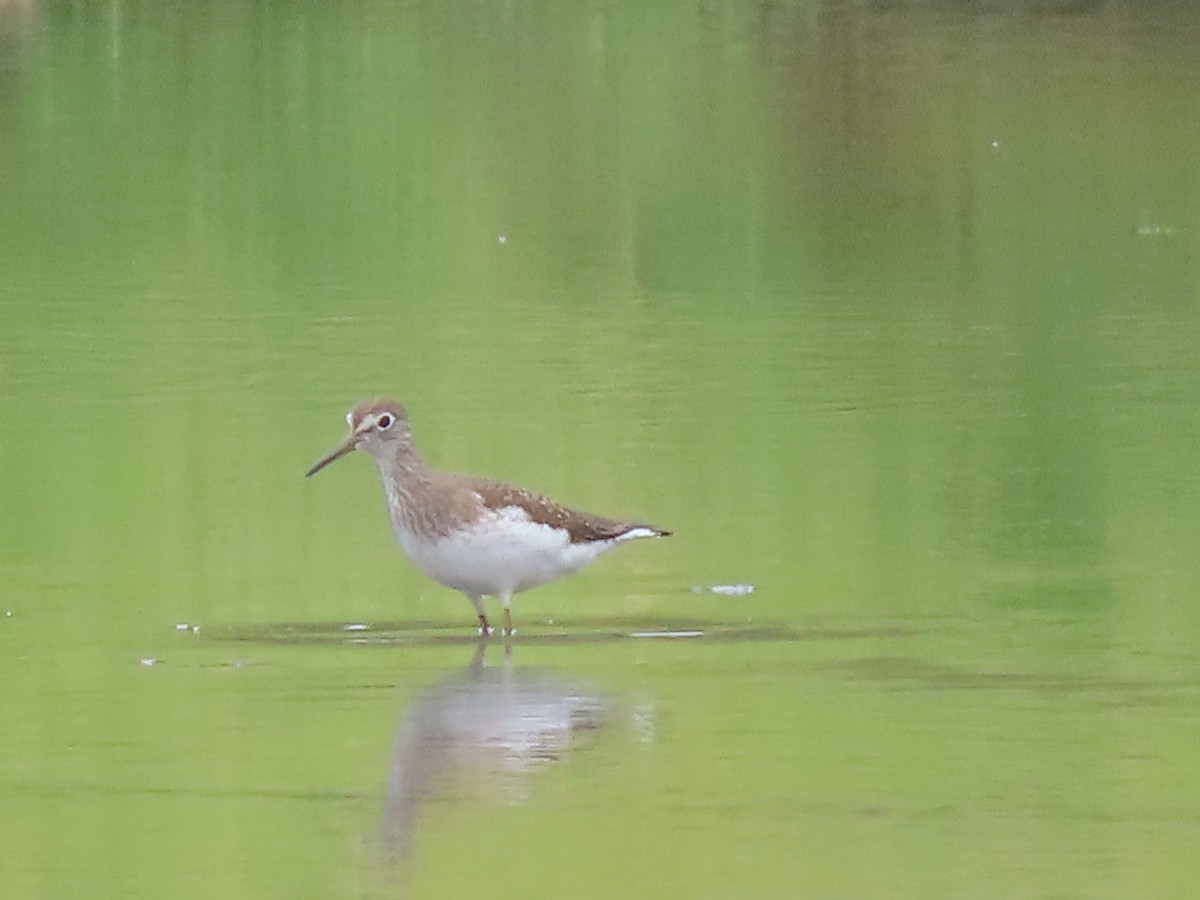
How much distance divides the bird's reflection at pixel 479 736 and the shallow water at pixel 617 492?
0.02m

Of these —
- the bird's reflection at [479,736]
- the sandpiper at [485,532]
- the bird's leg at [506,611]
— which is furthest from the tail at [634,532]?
the bird's reflection at [479,736]

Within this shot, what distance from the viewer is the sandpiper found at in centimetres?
863

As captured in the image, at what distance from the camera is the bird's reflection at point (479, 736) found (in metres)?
6.96

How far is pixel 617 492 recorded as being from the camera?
10.4 m

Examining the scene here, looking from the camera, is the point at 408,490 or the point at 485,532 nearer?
the point at 485,532

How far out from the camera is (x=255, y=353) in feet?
42.8

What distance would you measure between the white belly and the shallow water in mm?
176

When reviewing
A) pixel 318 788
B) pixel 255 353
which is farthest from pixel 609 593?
pixel 255 353

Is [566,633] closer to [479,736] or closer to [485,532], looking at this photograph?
[485,532]

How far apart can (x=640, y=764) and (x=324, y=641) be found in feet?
5.03

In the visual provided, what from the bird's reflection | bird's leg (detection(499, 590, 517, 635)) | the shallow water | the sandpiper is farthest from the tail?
the bird's reflection

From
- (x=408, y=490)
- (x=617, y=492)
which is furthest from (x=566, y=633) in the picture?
(x=617, y=492)

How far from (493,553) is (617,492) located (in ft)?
5.86

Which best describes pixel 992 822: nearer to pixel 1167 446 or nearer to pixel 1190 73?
pixel 1167 446
